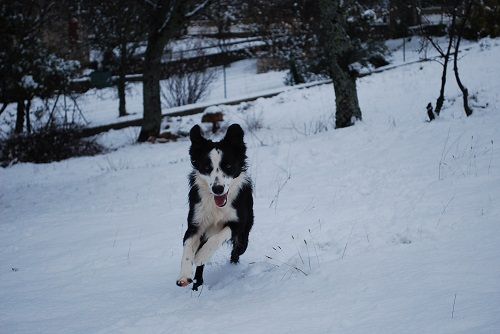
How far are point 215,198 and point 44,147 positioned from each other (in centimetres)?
1191

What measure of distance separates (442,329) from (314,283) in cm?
136

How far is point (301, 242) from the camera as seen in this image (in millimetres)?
5609

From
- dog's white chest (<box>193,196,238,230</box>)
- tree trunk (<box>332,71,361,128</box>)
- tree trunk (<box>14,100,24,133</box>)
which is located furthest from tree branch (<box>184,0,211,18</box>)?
dog's white chest (<box>193,196,238,230</box>)

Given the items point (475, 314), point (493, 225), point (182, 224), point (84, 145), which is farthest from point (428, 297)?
point (84, 145)

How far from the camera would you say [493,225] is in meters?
4.59

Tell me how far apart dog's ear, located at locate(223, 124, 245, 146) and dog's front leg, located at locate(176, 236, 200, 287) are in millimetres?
1083

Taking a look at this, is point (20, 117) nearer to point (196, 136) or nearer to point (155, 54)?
point (155, 54)

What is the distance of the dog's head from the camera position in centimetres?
472

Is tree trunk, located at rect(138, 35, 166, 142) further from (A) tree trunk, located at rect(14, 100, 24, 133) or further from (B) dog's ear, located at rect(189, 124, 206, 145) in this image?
(B) dog's ear, located at rect(189, 124, 206, 145)

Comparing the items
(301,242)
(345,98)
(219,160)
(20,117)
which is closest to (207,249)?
(219,160)

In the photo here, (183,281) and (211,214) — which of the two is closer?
(183,281)

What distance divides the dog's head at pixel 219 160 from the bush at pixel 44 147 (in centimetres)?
1139

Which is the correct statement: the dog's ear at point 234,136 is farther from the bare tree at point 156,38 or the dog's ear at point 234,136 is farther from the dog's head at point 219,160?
the bare tree at point 156,38

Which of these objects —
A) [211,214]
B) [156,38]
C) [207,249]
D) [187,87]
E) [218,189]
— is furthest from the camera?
[187,87]
